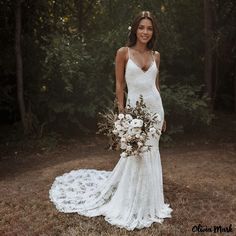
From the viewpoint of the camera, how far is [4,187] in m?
5.78

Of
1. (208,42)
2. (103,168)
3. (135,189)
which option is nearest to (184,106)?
(208,42)

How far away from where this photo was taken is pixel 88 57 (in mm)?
8258

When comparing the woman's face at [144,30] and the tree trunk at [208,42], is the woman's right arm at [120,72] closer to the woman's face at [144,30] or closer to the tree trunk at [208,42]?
the woman's face at [144,30]

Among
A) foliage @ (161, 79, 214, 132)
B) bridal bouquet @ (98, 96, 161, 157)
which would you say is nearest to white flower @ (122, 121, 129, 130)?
bridal bouquet @ (98, 96, 161, 157)

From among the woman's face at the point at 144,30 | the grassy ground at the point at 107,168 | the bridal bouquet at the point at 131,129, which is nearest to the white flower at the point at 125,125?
the bridal bouquet at the point at 131,129

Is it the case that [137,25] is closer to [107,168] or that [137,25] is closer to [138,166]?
[138,166]

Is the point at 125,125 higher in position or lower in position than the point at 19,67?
lower

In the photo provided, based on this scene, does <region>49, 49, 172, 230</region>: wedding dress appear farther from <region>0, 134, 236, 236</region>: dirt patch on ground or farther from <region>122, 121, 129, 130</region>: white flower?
<region>122, 121, 129, 130</region>: white flower

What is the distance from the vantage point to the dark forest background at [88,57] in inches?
324

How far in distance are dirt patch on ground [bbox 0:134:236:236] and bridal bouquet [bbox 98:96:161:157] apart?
A: 92cm

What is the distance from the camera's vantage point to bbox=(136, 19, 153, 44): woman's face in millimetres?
4324

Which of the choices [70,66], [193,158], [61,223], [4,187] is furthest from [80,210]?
[70,66]

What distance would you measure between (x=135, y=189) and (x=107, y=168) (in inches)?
80.9

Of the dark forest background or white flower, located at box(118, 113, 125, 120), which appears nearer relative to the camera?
white flower, located at box(118, 113, 125, 120)
